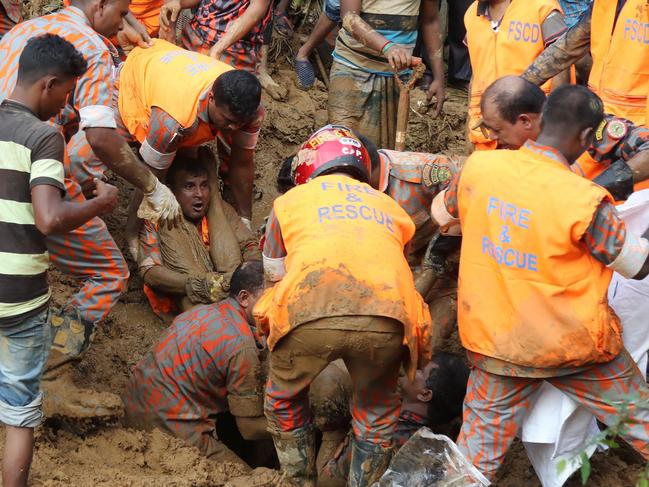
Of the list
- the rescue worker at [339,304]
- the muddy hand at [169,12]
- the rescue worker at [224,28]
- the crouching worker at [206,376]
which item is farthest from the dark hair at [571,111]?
the muddy hand at [169,12]

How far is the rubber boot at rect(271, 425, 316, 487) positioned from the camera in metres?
3.71

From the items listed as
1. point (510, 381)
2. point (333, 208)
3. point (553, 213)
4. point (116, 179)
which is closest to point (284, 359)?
point (333, 208)

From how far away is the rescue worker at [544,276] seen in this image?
313 cm

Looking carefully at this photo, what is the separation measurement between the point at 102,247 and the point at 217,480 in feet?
4.05

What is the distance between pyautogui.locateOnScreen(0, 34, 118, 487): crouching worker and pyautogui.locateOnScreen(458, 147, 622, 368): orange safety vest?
Answer: 5.05ft

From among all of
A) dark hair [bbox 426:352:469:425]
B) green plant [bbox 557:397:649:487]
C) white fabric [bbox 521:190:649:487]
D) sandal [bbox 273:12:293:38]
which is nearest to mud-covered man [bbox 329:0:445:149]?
sandal [bbox 273:12:293:38]

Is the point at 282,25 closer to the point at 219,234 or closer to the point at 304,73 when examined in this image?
the point at 304,73

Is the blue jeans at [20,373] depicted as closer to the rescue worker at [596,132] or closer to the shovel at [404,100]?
the rescue worker at [596,132]

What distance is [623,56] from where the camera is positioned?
4398 millimetres

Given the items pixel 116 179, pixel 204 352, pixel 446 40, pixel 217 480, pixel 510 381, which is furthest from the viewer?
pixel 446 40

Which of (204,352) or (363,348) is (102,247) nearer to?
(204,352)

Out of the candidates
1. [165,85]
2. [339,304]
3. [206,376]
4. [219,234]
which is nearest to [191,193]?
[219,234]

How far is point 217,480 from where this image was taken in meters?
4.00

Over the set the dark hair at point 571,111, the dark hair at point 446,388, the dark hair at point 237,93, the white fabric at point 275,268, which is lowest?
the dark hair at point 446,388
